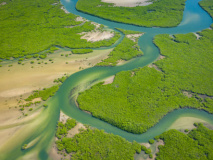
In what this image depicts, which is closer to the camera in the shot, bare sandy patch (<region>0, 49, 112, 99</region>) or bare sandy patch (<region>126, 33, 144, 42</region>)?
bare sandy patch (<region>0, 49, 112, 99</region>)

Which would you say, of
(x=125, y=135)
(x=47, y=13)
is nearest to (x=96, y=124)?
(x=125, y=135)

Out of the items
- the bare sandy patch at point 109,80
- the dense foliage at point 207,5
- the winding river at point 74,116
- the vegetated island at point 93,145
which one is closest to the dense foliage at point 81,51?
the winding river at point 74,116

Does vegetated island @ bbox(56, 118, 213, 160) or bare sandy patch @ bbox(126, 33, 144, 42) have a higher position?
bare sandy patch @ bbox(126, 33, 144, 42)

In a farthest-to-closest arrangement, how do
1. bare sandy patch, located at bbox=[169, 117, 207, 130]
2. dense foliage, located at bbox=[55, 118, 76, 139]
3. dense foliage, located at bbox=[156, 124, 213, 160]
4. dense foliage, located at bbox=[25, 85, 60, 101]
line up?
dense foliage, located at bbox=[25, 85, 60, 101] < bare sandy patch, located at bbox=[169, 117, 207, 130] < dense foliage, located at bbox=[55, 118, 76, 139] < dense foliage, located at bbox=[156, 124, 213, 160]

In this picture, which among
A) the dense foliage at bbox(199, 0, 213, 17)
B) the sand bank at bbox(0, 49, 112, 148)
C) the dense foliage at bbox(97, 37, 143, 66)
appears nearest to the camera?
the sand bank at bbox(0, 49, 112, 148)

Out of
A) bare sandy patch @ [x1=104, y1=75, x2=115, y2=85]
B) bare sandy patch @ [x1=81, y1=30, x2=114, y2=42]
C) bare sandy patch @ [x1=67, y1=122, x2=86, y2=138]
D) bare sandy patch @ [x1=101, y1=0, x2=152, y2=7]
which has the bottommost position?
bare sandy patch @ [x1=67, y1=122, x2=86, y2=138]

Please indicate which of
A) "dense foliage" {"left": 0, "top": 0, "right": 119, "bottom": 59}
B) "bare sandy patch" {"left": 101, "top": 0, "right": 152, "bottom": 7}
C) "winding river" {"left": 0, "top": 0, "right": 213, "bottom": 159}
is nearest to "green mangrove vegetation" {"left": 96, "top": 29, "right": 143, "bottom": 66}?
"winding river" {"left": 0, "top": 0, "right": 213, "bottom": 159}

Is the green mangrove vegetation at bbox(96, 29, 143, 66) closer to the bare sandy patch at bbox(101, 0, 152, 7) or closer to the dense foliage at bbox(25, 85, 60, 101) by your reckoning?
the dense foliage at bbox(25, 85, 60, 101)
